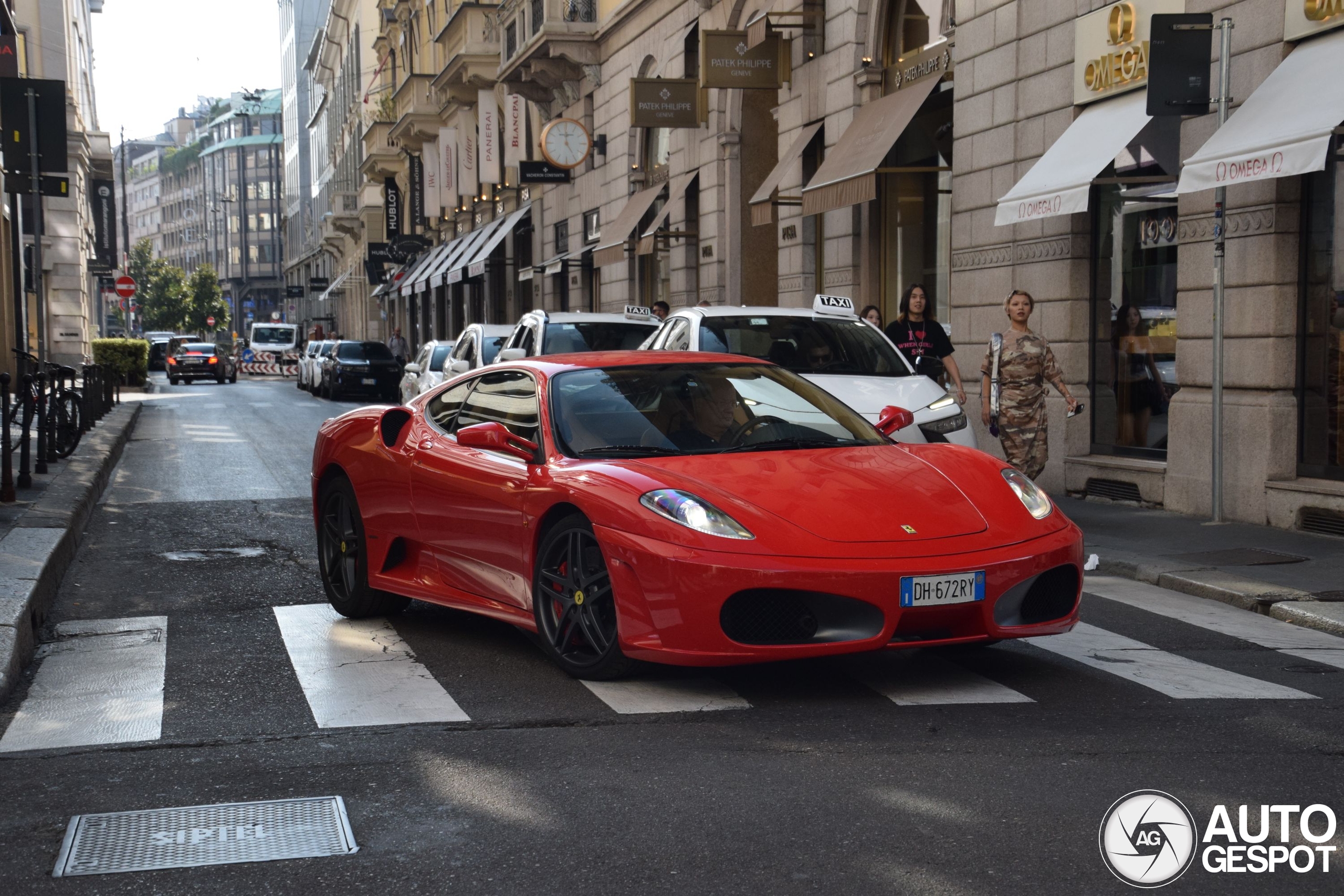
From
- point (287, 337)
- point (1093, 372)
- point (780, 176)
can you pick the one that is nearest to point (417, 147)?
point (287, 337)

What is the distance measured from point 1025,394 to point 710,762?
273 inches

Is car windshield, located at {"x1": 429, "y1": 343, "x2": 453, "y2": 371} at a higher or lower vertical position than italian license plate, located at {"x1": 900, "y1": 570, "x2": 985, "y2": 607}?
higher

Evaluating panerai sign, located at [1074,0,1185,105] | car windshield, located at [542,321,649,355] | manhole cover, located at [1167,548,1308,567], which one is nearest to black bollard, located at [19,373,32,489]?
car windshield, located at [542,321,649,355]

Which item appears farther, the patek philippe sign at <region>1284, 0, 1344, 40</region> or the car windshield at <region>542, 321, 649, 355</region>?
the car windshield at <region>542, 321, 649, 355</region>

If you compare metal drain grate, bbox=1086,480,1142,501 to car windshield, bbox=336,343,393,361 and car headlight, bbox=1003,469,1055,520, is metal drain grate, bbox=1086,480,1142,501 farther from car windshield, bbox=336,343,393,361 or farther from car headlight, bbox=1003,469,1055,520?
car windshield, bbox=336,343,393,361

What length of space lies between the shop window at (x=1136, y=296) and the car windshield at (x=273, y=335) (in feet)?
183

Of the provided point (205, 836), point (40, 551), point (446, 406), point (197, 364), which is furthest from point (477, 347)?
point (197, 364)

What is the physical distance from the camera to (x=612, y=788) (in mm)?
4664

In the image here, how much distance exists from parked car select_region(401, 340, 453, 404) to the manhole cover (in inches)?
455

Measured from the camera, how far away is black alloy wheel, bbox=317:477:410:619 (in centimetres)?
783

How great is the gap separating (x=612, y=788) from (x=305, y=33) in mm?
112263

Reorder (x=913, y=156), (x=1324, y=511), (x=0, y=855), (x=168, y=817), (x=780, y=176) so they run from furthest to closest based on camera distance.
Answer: (x=780, y=176) < (x=913, y=156) < (x=1324, y=511) < (x=168, y=817) < (x=0, y=855)

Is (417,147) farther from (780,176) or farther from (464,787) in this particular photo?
(464,787)

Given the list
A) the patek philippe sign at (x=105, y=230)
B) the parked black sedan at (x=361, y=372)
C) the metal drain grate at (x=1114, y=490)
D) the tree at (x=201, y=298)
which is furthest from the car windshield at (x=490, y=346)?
the tree at (x=201, y=298)
